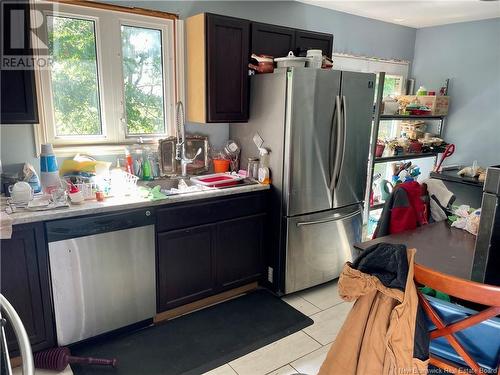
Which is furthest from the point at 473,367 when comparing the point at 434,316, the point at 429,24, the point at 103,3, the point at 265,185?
the point at 429,24

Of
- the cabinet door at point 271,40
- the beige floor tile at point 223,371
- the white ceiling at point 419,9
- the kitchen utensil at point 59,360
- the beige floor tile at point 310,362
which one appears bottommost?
the beige floor tile at point 223,371

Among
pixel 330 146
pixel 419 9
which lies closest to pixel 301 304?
pixel 330 146

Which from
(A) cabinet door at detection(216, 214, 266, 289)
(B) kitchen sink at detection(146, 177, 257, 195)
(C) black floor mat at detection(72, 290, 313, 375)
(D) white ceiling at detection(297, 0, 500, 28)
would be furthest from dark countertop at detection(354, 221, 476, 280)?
(D) white ceiling at detection(297, 0, 500, 28)

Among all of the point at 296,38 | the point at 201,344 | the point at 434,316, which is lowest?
the point at 201,344

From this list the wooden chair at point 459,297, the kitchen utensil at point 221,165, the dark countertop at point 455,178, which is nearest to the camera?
the wooden chair at point 459,297

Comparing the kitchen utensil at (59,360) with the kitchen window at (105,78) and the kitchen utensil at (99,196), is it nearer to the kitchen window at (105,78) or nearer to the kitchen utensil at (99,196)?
the kitchen utensil at (99,196)

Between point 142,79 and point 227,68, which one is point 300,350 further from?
point 142,79

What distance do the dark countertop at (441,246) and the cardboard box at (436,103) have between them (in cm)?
247

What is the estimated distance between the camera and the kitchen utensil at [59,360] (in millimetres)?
2088

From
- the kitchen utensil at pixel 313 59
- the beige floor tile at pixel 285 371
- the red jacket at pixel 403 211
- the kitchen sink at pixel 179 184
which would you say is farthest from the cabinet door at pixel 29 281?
the kitchen utensil at pixel 313 59

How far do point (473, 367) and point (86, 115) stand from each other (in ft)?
8.81

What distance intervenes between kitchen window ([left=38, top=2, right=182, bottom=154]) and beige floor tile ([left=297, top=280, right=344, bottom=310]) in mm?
1803

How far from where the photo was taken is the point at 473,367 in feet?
4.21

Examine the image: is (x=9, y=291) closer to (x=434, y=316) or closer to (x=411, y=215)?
(x=434, y=316)
